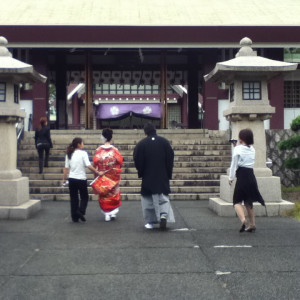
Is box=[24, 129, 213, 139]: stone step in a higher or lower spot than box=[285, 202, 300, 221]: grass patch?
higher

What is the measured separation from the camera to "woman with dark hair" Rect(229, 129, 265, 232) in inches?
290

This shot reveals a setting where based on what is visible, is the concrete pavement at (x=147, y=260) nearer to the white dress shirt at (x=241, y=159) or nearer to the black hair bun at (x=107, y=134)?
the white dress shirt at (x=241, y=159)

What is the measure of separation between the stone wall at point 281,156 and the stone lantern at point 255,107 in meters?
5.29

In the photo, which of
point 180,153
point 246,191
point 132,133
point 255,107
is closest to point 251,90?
point 255,107

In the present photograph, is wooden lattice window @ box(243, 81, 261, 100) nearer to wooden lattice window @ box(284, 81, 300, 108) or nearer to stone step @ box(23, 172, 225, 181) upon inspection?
stone step @ box(23, 172, 225, 181)

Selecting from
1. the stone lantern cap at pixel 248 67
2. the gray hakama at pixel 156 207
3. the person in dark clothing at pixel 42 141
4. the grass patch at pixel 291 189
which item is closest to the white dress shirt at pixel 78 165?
the gray hakama at pixel 156 207

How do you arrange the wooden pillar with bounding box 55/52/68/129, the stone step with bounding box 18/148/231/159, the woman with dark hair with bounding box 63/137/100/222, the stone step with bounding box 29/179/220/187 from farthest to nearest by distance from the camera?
the wooden pillar with bounding box 55/52/68/129 < the stone step with bounding box 18/148/231/159 < the stone step with bounding box 29/179/220/187 < the woman with dark hair with bounding box 63/137/100/222

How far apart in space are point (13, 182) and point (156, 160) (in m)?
3.20

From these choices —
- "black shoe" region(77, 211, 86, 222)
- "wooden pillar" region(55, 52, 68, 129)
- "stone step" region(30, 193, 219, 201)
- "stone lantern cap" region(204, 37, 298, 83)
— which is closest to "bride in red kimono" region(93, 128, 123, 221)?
"black shoe" region(77, 211, 86, 222)

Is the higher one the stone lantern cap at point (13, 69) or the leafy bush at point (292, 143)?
the stone lantern cap at point (13, 69)

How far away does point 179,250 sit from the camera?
6.18m

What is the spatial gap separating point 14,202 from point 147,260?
4500mm

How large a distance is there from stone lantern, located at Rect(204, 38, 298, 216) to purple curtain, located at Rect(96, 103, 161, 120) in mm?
15616

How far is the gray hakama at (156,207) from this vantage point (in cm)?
771
